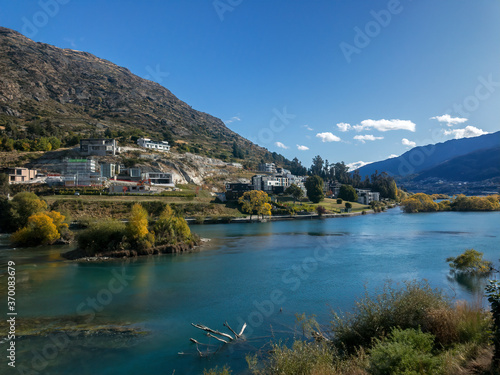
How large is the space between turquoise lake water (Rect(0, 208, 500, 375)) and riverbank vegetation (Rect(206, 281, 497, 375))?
3226 mm

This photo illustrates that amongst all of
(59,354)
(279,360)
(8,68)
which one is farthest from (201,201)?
(8,68)

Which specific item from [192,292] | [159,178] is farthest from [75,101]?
[192,292]

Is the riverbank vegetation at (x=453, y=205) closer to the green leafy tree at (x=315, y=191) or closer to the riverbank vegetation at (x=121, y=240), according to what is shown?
the green leafy tree at (x=315, y=191)

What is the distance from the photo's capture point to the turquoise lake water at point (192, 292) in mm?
11352

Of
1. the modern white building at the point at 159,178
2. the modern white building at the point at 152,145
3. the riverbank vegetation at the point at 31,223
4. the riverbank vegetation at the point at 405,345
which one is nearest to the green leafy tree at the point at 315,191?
the modern white building at the point at 159,178

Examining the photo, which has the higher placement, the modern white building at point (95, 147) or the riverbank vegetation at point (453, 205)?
the modern white building at point (95, 147)

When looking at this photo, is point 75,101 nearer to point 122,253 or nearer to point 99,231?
point 99,231

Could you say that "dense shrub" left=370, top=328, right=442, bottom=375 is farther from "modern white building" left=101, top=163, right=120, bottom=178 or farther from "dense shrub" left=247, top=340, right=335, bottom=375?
"modern white building" left=101, top=163, right=120, bottom=178

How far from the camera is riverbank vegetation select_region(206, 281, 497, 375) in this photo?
6.34 metres

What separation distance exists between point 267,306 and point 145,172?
234ft

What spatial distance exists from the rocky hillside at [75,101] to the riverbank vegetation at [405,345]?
4165 inches

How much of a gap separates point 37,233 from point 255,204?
42484mm

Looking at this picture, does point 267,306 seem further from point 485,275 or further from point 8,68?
point 8,68

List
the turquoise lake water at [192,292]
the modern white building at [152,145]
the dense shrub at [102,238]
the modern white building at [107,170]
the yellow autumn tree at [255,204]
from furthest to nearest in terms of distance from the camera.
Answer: the modern white building at [152,145] → the modern white building at [107,170] → the yellow autumn tree at [255,204] → the dense shrub at [102,238] → the turquoise lake water at [192,292]
